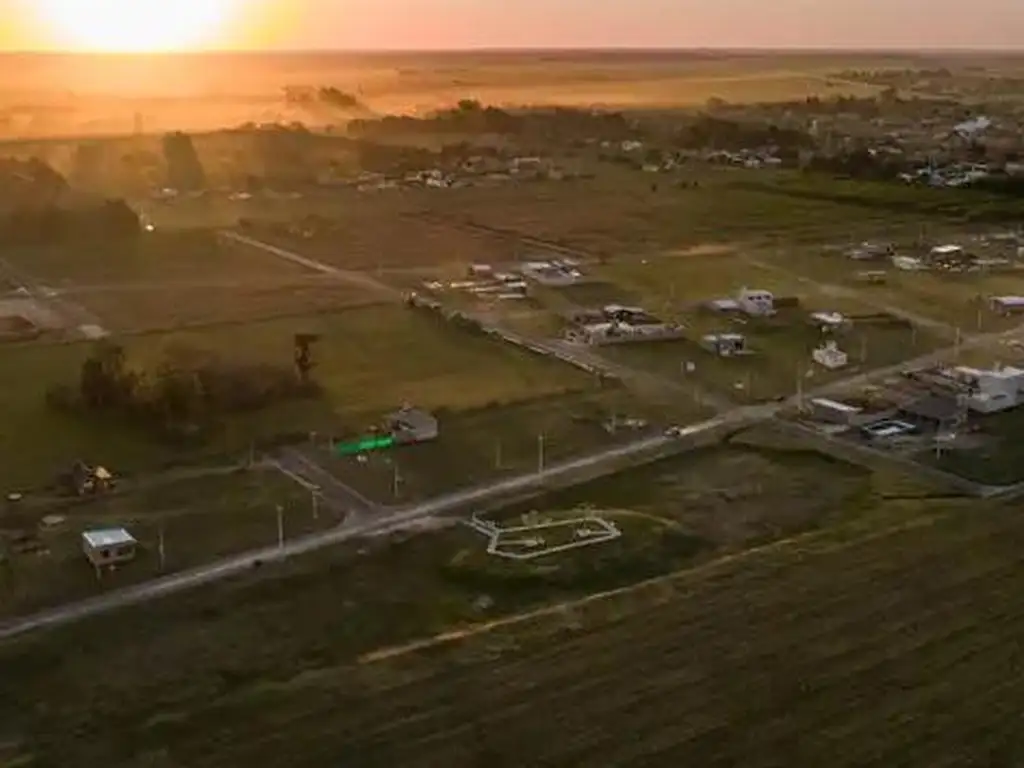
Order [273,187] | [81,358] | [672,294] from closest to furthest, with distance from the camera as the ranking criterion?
[81,358] → [672,294] → [273,187]

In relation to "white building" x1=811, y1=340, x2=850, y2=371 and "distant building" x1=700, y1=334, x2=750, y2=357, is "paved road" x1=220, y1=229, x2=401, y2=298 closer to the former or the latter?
"distant building" x1=700, y1=334, x2=750, y2=357

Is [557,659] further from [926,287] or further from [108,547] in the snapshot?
[926,287]

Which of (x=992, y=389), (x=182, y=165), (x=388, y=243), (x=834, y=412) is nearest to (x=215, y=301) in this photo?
(x=388, y=243)

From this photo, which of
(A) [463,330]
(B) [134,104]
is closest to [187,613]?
(A) [463,330]

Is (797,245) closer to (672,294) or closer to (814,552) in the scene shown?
(672,294)

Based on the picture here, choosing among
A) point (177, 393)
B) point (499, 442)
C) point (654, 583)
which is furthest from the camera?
point (177, 393)

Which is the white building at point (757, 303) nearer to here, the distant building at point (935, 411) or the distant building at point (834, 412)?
the distant building at point (935, 411)

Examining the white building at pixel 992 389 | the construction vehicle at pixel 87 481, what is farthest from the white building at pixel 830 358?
the construction vehicle at pixel 87 481
